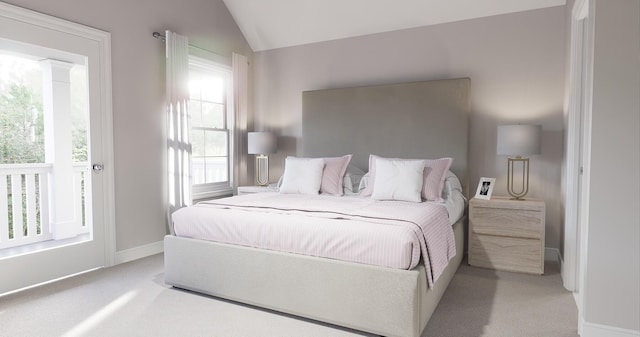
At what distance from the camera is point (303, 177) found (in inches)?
150

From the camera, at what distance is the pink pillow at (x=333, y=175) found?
3809 mm

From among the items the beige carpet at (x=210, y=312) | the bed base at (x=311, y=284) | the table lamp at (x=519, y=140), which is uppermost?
the table lamp at (x=519, y=140)

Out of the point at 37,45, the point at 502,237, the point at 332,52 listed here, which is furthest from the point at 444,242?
the point at 37,45

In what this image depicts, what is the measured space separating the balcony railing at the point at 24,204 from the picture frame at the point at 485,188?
3.95 meters

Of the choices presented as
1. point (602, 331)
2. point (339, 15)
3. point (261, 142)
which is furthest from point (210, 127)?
point (602, 331)

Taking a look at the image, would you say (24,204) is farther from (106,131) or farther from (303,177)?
(303,177)

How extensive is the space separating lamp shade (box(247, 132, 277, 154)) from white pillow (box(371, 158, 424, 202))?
1.68 m

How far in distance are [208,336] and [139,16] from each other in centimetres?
309

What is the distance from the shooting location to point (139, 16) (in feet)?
12.2

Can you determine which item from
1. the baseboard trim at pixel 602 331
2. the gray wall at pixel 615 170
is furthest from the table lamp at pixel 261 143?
the baseboard trim at pixel 602 331

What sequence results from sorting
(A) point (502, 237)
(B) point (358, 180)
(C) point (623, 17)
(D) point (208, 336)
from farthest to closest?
(B) point (358, 180)
(A) point (502, 237)
(D) point (208, 336)
(C) point (623, 17)

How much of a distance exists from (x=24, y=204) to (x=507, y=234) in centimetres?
502

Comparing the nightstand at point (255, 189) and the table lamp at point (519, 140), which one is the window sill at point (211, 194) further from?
the table lamp at point (519, 140)

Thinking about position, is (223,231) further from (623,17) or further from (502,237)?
(623,17)
